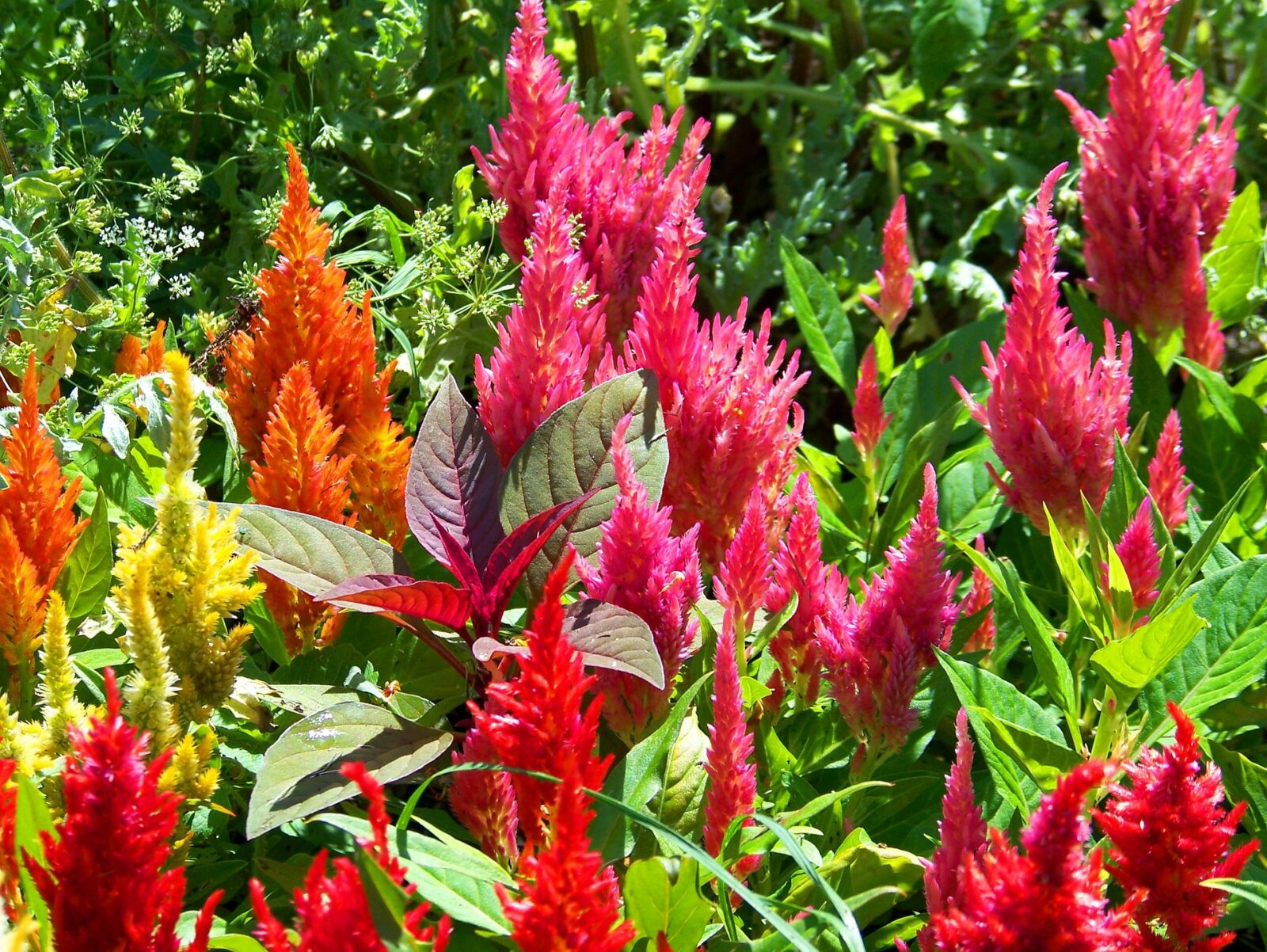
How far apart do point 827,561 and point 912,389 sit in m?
0.38

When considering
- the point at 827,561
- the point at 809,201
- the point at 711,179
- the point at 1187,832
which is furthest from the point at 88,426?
the point at 711,179

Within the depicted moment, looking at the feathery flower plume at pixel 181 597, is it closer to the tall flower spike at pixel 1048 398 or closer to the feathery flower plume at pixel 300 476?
the feathery flower plume at pixel 300 476

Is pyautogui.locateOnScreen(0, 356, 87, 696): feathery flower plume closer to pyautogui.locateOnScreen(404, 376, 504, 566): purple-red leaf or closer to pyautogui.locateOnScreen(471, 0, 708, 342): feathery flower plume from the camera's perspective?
pyautogui.locateOnScreen(404, 376, 504, 566): purple-red leaf

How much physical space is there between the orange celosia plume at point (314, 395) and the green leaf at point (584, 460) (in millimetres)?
163

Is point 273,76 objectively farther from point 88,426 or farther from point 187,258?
point 88,426

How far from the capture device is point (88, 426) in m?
1.54

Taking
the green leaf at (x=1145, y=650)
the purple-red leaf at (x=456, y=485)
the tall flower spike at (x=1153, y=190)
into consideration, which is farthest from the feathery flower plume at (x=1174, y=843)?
the tall flower spike at (x=1153, y=190)

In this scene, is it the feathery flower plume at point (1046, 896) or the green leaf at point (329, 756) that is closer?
the feathery flower plume at point (1046, 896)

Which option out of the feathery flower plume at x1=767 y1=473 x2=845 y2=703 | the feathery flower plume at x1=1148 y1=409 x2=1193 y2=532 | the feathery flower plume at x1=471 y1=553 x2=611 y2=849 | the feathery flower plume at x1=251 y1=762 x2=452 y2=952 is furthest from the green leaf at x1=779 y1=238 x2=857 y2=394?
the feathery flower plume at x1=251 y1=762 x2=452 y2=952

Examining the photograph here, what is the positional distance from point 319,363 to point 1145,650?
865 mm

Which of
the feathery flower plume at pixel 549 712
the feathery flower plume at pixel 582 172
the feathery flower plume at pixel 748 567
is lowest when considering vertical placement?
the feathery flower plume at pixel 748 567

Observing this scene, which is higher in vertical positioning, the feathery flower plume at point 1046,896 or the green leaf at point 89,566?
the feathery flower plume at point 1046,896

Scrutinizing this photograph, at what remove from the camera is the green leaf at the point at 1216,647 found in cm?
130

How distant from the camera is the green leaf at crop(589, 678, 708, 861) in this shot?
1.11 metres
